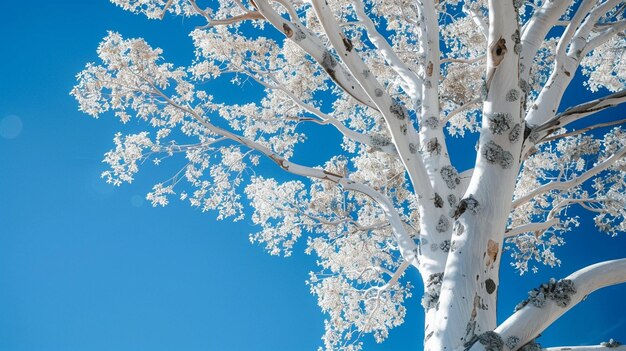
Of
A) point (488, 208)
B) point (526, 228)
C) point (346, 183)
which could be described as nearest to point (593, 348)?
point (488, 208)

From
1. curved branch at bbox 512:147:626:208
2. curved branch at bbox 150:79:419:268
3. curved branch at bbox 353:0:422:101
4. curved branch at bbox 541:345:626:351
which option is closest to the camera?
curved branch at bbox 541:345:626:351

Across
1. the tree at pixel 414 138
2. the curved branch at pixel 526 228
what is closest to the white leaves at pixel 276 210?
the tree at pixel 414 138

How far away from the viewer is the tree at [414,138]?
327cm

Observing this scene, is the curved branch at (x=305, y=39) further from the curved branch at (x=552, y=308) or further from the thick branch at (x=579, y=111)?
the curved branch at (x=552, y=308)

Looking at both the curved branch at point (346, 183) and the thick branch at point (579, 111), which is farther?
the curved branch at point (346, 183)

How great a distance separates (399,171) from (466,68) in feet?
5.68

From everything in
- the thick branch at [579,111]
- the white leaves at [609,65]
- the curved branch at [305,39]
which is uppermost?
the white leaves at [609,65]

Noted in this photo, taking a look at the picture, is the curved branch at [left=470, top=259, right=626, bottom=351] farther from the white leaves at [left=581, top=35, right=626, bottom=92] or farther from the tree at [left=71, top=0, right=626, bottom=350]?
the white leaves at [left=581, top=35, right=626, bottom=92]

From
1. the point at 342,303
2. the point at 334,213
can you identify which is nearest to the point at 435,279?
the point at 334,213

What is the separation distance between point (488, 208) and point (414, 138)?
4.22 ft

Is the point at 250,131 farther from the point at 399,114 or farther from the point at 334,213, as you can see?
the point at 399,114

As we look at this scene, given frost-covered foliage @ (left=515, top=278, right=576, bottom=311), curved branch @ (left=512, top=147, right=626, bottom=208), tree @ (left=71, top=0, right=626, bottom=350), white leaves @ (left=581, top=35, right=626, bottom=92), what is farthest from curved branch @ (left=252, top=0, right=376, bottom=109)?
white leaves @ (left=581, top=35, right=626, bottom=92)

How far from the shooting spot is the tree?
10.7ft

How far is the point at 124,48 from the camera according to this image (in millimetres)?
5906
